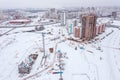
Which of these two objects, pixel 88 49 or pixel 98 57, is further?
pixel 88 49

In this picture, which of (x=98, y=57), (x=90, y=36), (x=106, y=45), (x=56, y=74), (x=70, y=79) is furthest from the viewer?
(x=90, y=36)

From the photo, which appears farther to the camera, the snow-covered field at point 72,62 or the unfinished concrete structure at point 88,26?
the unfinished concrete structure at point 88,26

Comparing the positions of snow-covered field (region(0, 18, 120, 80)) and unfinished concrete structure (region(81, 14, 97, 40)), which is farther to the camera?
unfinished concrete structure (region(81, 14, 97, 40))

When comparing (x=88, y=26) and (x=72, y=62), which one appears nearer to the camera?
(x=72, y=62)

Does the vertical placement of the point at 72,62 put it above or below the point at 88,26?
below

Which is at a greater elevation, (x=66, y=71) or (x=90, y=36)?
(x=90, y=36)

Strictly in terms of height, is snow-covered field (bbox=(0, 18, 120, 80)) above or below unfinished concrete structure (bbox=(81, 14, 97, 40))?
below

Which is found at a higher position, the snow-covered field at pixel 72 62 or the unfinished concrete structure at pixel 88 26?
the unfinished concrete structure at pixel 88 26

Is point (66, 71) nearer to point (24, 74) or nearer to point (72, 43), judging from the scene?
point (24, 74)

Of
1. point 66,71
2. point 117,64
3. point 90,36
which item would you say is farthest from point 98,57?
point 90,36

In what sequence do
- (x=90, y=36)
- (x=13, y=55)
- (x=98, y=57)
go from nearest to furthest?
(x=98, y=57)
(x=13, y=55)
(x=90, y=36)
